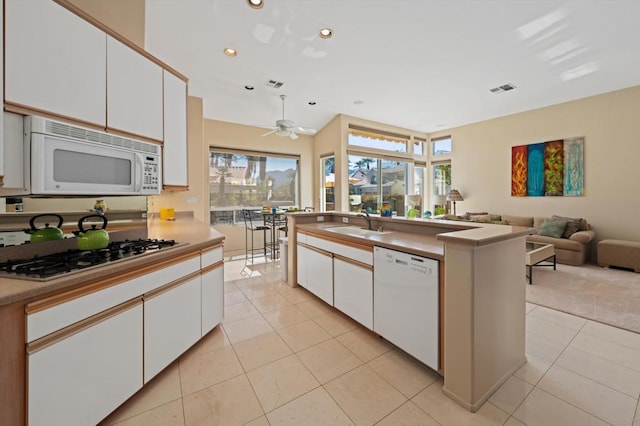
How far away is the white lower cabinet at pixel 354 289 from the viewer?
2254mm

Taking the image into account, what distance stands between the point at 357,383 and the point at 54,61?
8.92 ft

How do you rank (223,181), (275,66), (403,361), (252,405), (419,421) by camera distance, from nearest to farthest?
1. (419,421)
2. (252,405)
3. (403,361)
4. (275,66)
5. (223,181)

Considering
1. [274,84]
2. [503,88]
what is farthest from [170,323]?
[503,88]

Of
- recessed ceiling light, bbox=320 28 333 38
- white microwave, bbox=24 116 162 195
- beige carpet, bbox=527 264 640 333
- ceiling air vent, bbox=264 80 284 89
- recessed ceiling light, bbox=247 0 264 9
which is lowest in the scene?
beige carpet, bbox=527 264 640 333

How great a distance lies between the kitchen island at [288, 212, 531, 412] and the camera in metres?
1.48

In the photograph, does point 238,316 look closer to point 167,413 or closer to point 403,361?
point 167,413

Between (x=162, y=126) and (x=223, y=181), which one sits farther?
(x=223, y=181)

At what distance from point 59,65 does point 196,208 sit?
3.66 m

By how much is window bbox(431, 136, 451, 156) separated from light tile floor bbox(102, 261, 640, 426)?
596 cm

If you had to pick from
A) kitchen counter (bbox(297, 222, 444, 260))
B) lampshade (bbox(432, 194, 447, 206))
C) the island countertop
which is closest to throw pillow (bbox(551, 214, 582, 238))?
lampshade (bbox(432, 194, 447, 206))

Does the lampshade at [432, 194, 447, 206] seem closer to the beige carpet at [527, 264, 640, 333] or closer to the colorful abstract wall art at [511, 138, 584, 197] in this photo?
the colorful abstract wall art at [511, 138, 584, 197]

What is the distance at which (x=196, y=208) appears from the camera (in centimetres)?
493

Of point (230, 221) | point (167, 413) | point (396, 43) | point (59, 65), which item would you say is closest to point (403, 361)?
point (167, 413)

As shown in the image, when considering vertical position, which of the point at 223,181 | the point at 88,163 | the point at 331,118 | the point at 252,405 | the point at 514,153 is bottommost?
the point at 252,405
